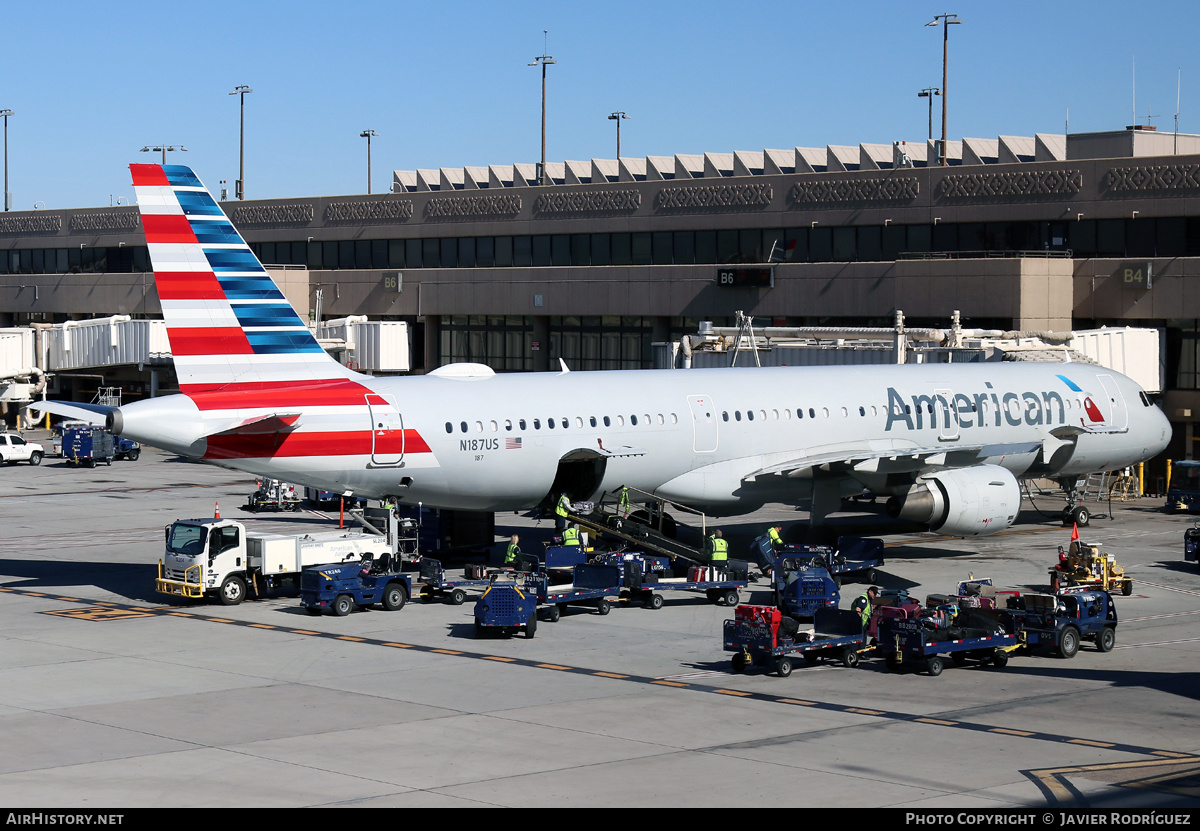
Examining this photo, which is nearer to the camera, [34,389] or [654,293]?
[654,293]

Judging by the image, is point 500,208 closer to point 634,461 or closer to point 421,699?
point 634,461

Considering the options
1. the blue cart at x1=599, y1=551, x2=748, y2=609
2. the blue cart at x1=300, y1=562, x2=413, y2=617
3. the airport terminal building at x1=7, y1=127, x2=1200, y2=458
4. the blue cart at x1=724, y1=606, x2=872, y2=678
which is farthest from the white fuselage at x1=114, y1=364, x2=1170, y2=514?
the blue cart at x1=724, y1=606, x2=872, y2=678

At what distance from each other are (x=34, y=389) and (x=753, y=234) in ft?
147

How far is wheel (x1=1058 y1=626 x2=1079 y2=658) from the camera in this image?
2852 cm

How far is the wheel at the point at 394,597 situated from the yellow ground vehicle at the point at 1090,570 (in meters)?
15.5

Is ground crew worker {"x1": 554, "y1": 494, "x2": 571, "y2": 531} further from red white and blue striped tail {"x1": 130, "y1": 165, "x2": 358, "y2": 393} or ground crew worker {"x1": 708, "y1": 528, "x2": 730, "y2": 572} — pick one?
red white and blue striped tail {"x1": 130, "y1": 165, "x2": 358, "y2": 393}

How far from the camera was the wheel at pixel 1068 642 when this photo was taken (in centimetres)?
2852

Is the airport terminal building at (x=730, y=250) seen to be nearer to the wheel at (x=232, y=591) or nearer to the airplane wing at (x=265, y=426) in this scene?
the airplane wing at (x=265, y=426)

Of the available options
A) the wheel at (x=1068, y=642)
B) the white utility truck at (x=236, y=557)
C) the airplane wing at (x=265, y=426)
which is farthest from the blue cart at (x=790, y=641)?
the airplane wing at (x=265, y=426)

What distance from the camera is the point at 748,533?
4769cm

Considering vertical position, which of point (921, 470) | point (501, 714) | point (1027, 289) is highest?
point (1027, 289)

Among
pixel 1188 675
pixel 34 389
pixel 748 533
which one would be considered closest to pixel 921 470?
pixel 748 533

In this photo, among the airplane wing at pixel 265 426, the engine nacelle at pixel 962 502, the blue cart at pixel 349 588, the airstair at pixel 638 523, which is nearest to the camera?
the blue cart at pixel 349 588

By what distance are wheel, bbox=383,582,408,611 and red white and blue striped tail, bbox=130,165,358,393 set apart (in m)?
5.49
